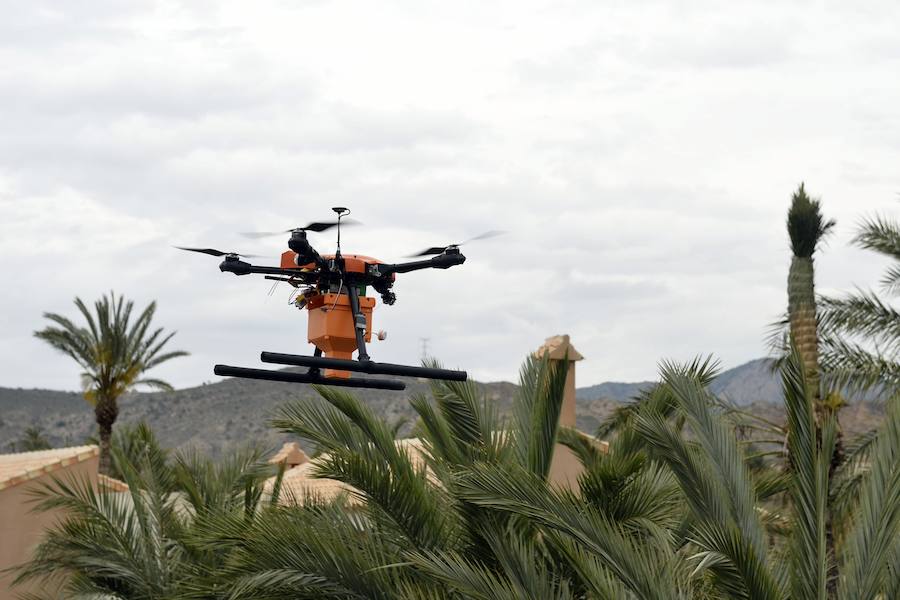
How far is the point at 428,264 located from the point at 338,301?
27.2 inches

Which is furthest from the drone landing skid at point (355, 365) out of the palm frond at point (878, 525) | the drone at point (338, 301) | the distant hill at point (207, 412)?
the distant hill at point (207, 412)

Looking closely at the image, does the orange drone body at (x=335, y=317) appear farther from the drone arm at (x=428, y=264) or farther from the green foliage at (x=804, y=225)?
the green foliage at (x=804, y=225)

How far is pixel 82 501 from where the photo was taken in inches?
685

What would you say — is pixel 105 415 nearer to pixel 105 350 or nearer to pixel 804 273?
pixel 105 350

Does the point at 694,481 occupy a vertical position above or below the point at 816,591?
above

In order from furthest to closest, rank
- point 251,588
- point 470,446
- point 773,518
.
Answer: point 773,518, point 470,446, point 251,588

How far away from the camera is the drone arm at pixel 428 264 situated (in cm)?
867

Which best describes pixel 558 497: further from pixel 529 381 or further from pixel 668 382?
pixel 529 381

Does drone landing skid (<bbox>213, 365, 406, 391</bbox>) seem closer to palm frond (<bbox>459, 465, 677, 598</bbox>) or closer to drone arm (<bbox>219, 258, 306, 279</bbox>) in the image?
drone arm (<bbox>219, 258, 306, 279</bbox>)

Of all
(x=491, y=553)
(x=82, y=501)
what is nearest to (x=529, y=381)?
(x=491, y=553)

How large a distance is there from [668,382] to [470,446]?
3164 mm

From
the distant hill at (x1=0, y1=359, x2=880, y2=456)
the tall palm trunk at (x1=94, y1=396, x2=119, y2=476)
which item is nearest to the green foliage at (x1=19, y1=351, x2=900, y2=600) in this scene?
the tall palm trunk at (x1=94, y1=396, x2=119, y2=476)

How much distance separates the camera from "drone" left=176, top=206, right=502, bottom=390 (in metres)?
8.29

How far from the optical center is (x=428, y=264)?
28.8 ft
